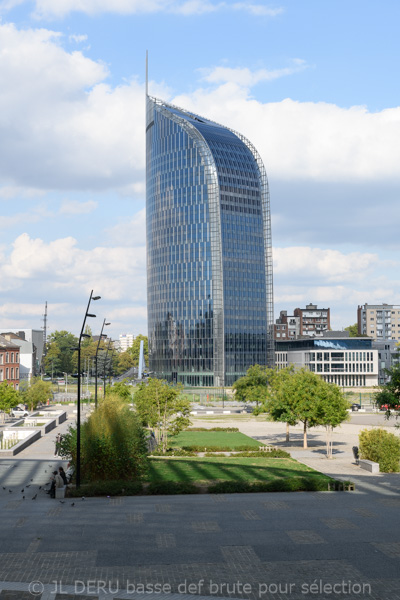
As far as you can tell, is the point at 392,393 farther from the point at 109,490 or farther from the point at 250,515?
the point at 109,490

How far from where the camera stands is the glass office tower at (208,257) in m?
164

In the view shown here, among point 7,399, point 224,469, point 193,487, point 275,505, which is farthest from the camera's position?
point 7,399

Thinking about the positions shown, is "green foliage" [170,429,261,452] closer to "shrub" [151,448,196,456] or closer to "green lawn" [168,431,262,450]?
"green lawn" [168,431,262,450]

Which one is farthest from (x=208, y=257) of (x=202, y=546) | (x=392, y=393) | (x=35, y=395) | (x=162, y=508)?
(x=202, y=546)

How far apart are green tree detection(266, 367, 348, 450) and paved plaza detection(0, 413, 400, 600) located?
48.9 feet

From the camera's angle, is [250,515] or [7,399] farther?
[7,399]

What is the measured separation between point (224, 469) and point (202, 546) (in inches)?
648

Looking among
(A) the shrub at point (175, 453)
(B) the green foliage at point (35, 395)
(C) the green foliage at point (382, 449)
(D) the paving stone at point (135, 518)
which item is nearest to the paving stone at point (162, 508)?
(D) the paving stone at point (135, 518)

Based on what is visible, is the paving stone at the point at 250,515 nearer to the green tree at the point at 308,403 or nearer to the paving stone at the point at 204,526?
the paving stone at the point at 204,526

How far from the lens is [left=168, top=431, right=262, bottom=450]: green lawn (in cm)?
5219

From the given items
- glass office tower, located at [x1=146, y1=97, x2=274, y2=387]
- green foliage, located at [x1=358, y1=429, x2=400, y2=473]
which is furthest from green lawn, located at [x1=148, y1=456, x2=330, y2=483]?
glass office tower, located at [x1=146, y1=97, x2=274, y2=387]

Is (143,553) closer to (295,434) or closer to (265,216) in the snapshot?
(295,434)

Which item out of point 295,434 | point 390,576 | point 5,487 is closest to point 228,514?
point 390,576

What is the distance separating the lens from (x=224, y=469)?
36906 millimetres
